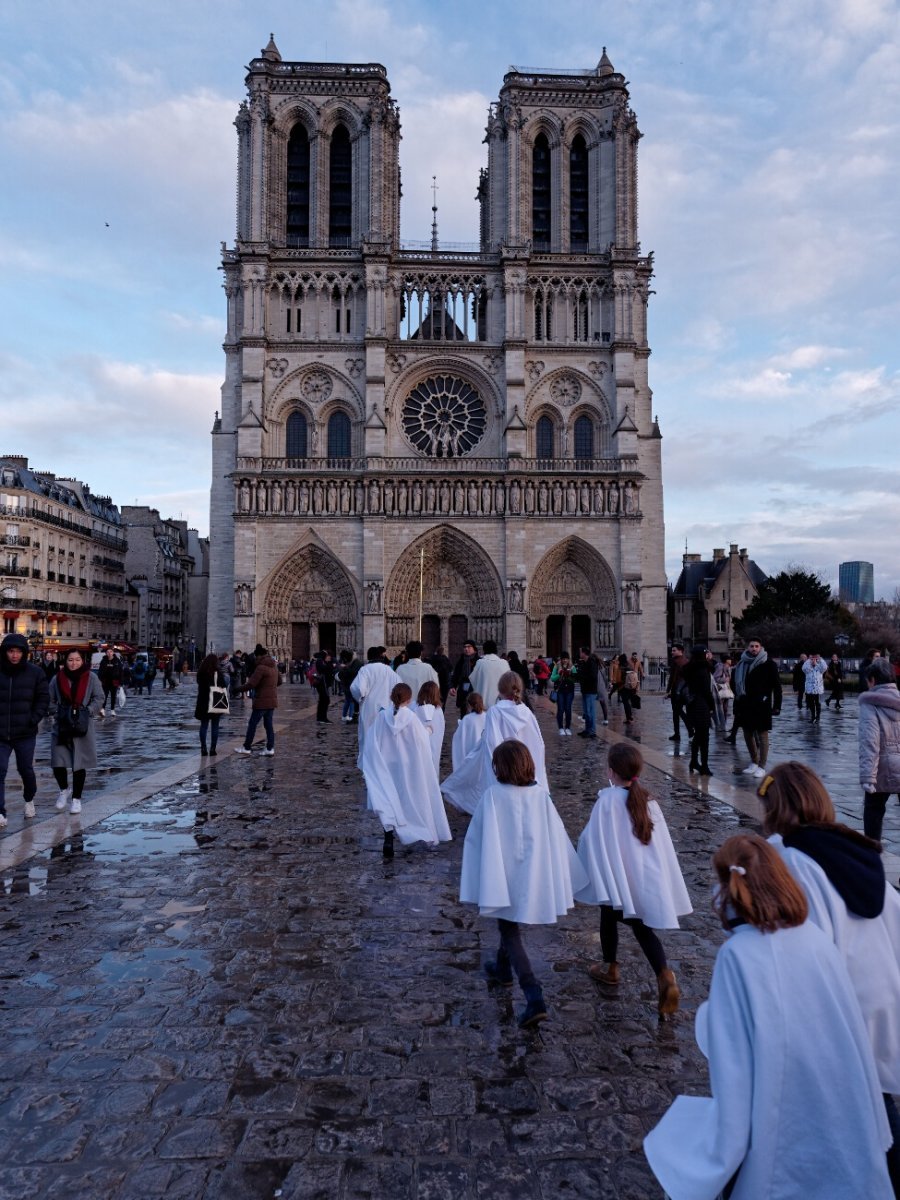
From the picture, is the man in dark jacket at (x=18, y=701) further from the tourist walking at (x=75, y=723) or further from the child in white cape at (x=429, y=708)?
the child in white cape at (x=429, y=708)

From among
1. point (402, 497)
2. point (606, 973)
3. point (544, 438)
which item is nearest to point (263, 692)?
point (606, 973)

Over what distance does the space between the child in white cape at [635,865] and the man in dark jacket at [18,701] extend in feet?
18.2

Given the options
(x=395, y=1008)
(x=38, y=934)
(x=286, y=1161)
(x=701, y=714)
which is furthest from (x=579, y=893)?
(x=701, y=714)

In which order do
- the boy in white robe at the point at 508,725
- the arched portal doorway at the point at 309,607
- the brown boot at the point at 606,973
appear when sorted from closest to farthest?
the brown boot at the point at 606,973, the boy in white robe at the point at 508,725, the arched portal doorway at the point at 309,607

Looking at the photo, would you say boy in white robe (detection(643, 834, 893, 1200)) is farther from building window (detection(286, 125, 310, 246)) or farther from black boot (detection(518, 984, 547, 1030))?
building window (detection(286, 125, 310, 246))

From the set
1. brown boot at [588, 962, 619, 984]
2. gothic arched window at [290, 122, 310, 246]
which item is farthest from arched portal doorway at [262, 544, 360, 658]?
brown boot at [588, 962, 619, 984]

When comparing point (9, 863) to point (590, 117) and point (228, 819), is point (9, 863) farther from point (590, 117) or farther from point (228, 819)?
point (590, 117)

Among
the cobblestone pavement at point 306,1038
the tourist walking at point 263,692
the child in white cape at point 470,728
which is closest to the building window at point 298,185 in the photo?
the tourist walking at point 263,692

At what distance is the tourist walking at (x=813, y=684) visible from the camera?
1889cm

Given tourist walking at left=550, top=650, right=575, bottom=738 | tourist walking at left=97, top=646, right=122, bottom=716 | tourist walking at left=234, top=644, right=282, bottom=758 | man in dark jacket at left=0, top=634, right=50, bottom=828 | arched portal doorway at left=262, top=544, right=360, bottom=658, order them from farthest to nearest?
1. arched portal doorway at left=262, top=544, right=360, bottom=658
2. tourist walking at left=97, top=646, right=122, bottom=716
3. tourist walking at left=550, top=650, right=575, bottom=738
4. tourist walking at left=234, top=644, right=282, bottom=758
5. man in dark jacket at left=0, top=634, right=50, bottom=828

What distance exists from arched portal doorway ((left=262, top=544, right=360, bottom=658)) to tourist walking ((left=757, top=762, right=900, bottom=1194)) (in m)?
33.7

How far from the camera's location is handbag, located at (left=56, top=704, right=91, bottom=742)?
8352 mm

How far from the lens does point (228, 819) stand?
8305mm

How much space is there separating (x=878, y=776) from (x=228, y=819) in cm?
543
